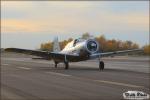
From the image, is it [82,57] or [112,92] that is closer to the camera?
[112,92]

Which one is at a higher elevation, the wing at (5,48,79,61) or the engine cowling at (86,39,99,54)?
the engine cowling at (86,39,99,54)

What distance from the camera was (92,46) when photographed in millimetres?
31016

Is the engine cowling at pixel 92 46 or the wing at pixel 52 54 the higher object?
the engine cowling at pixel 92 46

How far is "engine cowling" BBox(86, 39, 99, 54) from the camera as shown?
102 feet

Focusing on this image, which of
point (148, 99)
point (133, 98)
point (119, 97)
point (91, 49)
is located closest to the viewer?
point (133, 98)

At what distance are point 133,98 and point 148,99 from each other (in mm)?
1436

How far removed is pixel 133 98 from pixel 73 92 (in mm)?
3829

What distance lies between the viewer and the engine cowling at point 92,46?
30938 millimetres

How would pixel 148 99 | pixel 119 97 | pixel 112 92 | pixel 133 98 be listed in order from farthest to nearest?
pixel 112 92, pixel 119 97, pixel 148 99, pixel 133 98

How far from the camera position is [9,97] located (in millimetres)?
12273

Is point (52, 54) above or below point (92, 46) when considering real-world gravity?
below

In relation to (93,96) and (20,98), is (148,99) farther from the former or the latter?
(20,98)

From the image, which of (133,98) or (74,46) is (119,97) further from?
(74,46)

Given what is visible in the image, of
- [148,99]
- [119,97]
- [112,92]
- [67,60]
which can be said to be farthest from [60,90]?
[67,60]
